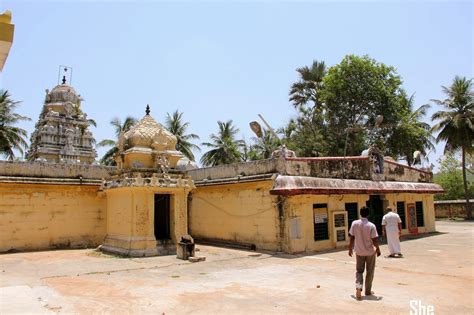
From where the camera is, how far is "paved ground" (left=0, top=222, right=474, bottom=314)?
6684 millimetres

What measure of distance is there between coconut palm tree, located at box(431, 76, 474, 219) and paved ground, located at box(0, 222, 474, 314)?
2202cm

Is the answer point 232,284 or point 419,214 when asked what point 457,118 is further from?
point 232,284

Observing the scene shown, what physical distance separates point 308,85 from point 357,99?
6.91 m

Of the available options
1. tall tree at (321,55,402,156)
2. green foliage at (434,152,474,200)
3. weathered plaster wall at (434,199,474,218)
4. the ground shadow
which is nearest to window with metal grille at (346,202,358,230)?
the ground shadow

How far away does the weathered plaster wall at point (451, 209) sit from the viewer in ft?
109

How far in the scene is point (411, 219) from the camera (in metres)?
20.3

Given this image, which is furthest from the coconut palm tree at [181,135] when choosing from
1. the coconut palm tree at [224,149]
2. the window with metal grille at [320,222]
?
the window with metal grille at [320,222]

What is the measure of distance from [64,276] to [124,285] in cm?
223

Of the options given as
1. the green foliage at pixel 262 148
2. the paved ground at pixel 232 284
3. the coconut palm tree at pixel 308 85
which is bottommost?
the paved ground at pixel 232 284

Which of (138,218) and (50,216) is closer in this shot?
(138,218)

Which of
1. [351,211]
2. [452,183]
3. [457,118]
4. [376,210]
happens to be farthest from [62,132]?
[452,183]

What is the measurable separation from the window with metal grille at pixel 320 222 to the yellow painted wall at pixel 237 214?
170cm

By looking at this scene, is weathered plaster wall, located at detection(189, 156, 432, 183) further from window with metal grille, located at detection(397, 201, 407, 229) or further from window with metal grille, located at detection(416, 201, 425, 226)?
window with metal grille, located at detection(416, 201, 425, 226)

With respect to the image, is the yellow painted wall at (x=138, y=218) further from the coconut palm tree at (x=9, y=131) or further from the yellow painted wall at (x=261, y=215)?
the coconut palm tree at (x=9, y=131)
